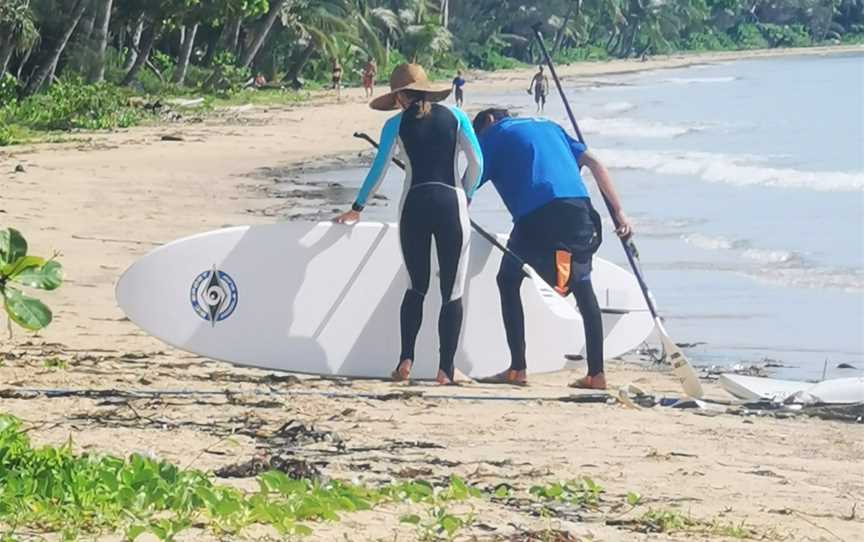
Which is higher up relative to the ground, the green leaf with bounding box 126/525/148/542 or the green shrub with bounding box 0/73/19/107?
the green leaf with bounding box 126/525/148/542

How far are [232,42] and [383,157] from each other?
104 feet

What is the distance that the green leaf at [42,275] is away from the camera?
13.9ft

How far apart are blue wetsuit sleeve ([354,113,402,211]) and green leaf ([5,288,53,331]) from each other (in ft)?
8.81

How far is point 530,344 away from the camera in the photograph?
24.5 ft

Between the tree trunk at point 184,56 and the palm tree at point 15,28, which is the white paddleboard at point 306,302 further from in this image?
the tree trunk at point 184,56

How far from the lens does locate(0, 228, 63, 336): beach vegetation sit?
4.22 m

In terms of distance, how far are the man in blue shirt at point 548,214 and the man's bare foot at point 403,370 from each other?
0.46m

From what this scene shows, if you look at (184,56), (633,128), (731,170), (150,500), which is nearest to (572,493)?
(150,500)

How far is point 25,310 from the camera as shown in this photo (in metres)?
4.23

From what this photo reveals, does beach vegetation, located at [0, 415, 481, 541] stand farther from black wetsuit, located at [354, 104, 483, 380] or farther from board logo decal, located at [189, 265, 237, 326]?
board logo decal, located at [189, 265, 237, 326]

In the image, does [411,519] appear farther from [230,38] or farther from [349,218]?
[230,38]

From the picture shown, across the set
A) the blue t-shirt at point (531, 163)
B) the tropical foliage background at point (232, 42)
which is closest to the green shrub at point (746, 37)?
the tropical foliage background at point (232, 42)

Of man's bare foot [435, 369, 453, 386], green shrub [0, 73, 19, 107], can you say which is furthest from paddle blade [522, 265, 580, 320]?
green shrub [0, 73, 19, 107]

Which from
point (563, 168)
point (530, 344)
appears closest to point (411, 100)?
point (563, 168)
